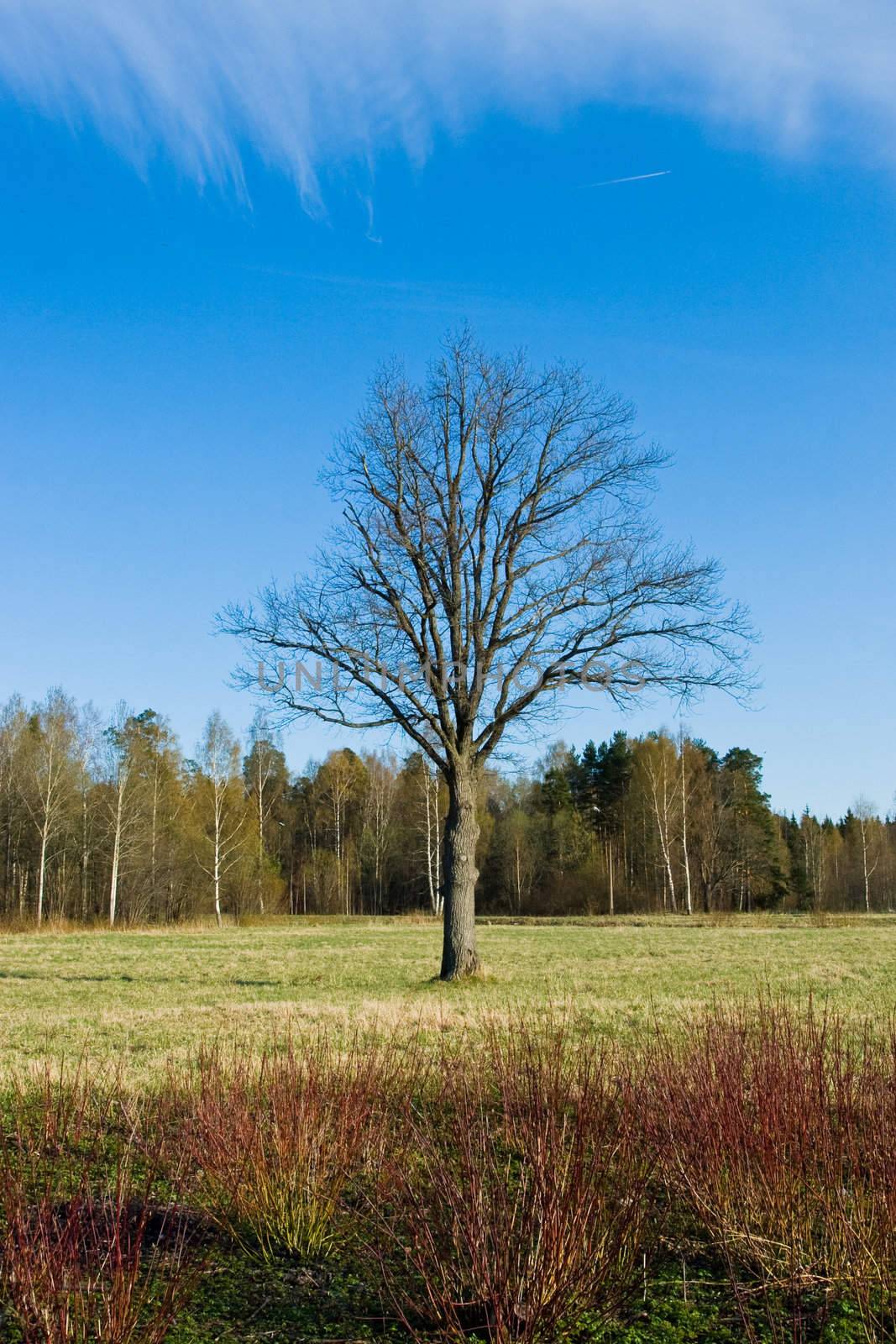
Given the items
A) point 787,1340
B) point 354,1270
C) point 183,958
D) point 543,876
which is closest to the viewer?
point 787,1340

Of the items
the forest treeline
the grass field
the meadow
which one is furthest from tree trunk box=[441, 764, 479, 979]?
the forest treeline

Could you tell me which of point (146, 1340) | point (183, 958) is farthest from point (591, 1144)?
point (183, 958)

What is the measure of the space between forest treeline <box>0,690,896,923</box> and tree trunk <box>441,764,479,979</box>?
26325mm

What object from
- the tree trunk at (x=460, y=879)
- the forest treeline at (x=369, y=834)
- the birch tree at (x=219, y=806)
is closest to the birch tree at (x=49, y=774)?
the forest treeline at (x=369, y=834)

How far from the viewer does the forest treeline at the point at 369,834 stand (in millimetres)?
47500

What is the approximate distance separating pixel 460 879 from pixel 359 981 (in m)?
2.45

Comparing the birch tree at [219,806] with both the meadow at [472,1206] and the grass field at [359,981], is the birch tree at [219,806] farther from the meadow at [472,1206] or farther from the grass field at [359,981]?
the meadow at [472,1206]

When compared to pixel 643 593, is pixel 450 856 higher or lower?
lower

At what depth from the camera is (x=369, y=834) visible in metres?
62.7

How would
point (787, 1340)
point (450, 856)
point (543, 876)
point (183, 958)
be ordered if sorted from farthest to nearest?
point (543, 876), point (183, 958), point (450, 856), point (787, 1340)

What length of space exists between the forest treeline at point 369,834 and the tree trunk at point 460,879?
26.3 m

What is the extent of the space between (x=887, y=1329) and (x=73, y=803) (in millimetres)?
48095

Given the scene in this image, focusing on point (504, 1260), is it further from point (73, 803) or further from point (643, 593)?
point (73, 803)

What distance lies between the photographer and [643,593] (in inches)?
659
